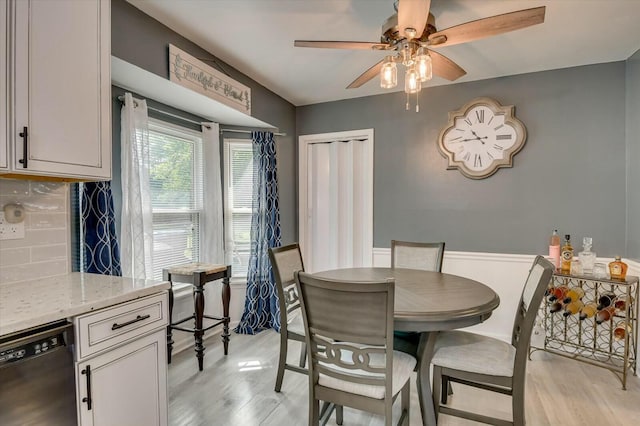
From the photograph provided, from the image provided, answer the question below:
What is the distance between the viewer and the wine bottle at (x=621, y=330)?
2.41 m

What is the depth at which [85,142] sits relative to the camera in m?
1.66

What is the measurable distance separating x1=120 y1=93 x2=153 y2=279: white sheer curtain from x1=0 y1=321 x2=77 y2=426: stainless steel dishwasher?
1263mm

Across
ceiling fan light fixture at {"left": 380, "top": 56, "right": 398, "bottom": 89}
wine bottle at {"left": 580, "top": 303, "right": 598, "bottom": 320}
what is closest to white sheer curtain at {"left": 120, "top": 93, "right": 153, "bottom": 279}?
ceiling fan light fixture at {"left": 380, "top": 56, "right": 398, "bottom": 89}

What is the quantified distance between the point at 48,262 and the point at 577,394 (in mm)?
3358

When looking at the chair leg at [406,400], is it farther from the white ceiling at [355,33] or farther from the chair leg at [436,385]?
the white ceiling at [355,33]

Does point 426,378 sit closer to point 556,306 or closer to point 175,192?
point 556,306

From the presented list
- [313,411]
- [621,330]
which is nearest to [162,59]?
[313,411]

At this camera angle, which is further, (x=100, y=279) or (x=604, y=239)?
(x=604, y=239)

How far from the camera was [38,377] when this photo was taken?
1151 mm

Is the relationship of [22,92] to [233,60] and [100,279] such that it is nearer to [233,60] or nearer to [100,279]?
[100,279]

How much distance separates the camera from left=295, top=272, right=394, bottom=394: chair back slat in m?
1.41

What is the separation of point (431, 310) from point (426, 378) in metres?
0.39

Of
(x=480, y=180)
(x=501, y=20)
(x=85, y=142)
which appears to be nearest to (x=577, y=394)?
(x=480, y=180)

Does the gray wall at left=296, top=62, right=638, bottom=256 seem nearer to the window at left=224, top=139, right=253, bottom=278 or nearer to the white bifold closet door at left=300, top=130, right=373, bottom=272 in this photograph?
the white bifold closet door at left=300, top=130, right=373, bottom=272
